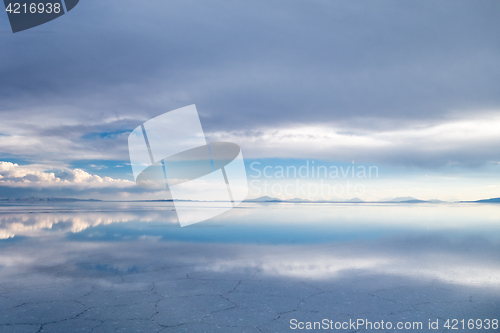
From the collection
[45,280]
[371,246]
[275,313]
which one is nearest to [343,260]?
[371,246]

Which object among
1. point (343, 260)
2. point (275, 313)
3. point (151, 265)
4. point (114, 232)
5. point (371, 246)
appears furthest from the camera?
point (114, 232)

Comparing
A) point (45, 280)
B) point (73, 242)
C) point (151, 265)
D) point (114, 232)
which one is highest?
point (45, 280)

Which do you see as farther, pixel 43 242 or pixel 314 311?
pixel 43 242

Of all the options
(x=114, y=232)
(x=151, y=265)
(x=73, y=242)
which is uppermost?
(x=151, y=265)

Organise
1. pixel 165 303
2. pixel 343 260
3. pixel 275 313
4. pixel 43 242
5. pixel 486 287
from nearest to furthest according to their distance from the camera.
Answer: pixel 275 313
pixel 165 303
pixel 486 287
pixel 343 260
pixel 43 242

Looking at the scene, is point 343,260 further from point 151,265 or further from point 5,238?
point 5,238

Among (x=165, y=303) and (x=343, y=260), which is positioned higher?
(x=165, y=303)

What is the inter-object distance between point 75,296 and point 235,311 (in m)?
2.76

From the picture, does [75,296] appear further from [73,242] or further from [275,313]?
[73,242]

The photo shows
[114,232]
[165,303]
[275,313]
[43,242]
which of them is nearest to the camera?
[275,313]

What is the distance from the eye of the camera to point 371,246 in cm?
958

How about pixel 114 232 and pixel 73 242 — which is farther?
pixel 114 232

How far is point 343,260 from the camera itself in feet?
25.0

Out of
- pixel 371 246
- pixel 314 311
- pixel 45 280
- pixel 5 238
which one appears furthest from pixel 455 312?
pixel 5 238
